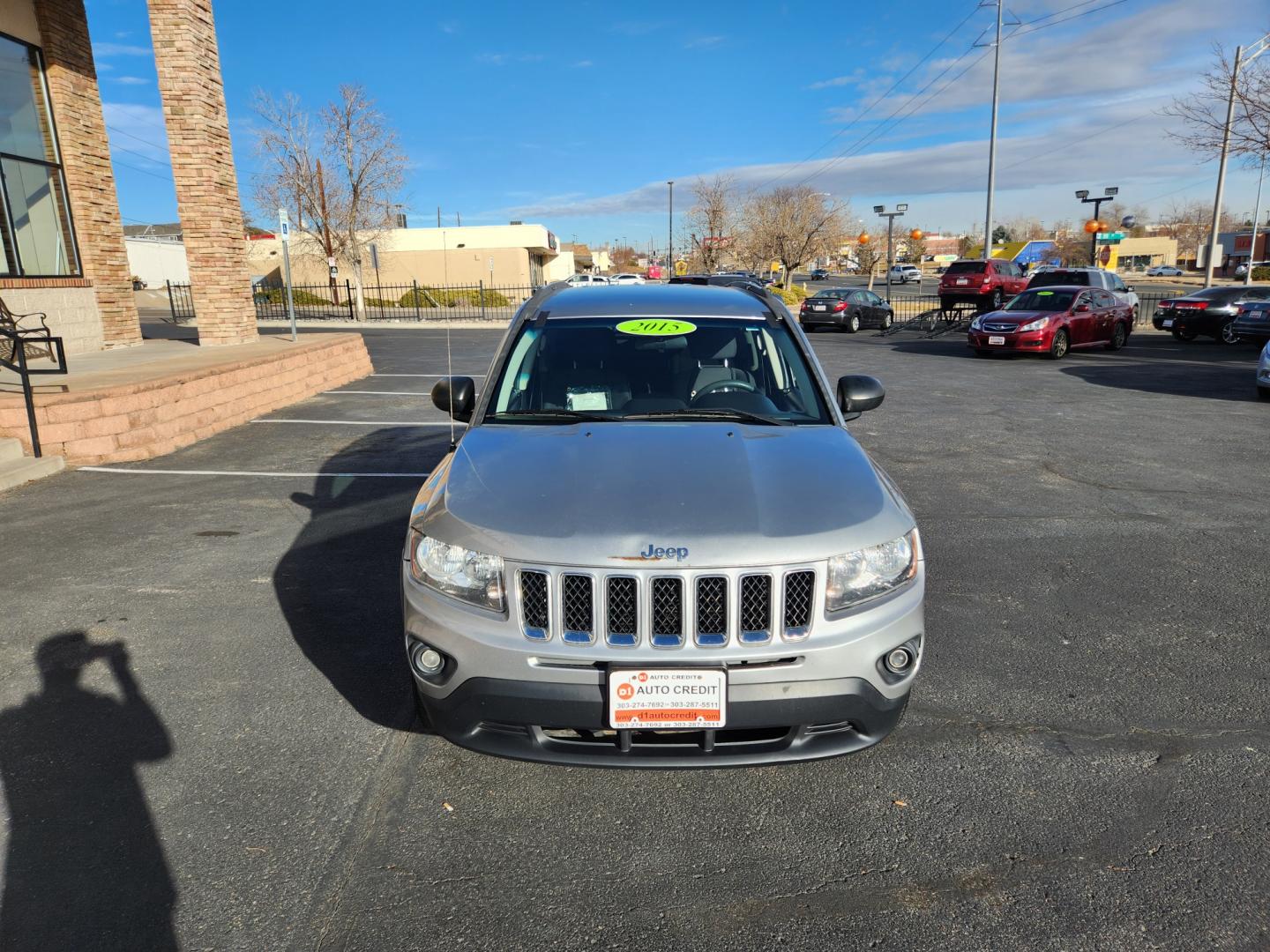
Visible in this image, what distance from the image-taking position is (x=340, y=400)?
1312 centimetres

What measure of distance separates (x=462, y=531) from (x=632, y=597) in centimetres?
64

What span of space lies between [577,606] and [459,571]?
449 mm

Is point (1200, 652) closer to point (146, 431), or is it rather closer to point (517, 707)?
point (517, 707)

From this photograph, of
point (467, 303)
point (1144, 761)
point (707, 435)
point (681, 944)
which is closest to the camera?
point (681, 944)

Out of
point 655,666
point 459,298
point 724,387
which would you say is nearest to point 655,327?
point 724,387

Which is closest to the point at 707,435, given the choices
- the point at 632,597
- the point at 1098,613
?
the point at 632,597

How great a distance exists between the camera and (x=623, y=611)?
8.70 feet

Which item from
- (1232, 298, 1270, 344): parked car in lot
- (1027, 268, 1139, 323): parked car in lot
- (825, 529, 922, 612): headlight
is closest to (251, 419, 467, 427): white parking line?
(825, 529, 922, 612): headlight

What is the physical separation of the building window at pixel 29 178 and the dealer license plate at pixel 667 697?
49.5 ft

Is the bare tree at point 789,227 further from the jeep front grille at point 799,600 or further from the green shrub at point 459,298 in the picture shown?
the jeep front grille at point 799,600

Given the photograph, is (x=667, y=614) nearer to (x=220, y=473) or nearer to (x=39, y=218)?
(x=220, y=473)

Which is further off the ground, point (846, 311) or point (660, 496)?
point (660, 496)

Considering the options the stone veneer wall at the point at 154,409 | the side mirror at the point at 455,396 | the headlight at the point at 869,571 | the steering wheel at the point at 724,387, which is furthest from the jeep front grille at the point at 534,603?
the stone veneer wall at the point at 154,409

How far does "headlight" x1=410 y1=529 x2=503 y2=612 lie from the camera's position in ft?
9.06
